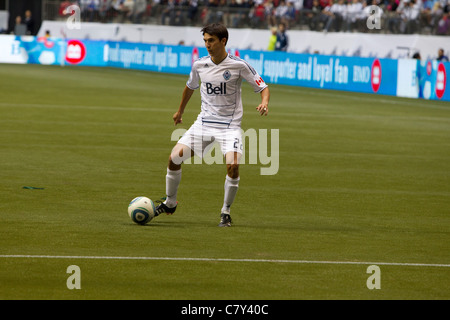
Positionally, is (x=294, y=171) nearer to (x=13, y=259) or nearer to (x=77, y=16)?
(x=13, y=259)

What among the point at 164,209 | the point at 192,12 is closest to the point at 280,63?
the point at 192,12

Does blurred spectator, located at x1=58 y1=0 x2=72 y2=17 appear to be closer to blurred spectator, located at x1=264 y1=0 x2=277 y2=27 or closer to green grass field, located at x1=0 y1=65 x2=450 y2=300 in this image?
blurred spectator, located at x1=264 y1=0 x2=277 y2=27

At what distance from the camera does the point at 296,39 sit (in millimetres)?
44719

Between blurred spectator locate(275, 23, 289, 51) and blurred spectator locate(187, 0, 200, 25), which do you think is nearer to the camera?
blurred spectator locate(275, 23, 289, 51)

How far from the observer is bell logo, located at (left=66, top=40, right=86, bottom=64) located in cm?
5622

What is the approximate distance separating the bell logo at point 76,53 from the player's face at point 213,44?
1841 inches

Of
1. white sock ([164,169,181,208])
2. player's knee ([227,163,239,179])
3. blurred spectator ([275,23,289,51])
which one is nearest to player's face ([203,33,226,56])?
player's knee ([227,163,239,179])

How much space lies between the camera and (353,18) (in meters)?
41.5

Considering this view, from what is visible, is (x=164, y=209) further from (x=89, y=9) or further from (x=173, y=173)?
(x=89, y=9)

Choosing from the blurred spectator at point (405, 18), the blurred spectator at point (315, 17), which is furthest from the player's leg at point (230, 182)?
the blurred spectator at point (315, 17)

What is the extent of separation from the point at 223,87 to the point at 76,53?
47.0 m

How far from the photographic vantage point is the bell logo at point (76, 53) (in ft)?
184

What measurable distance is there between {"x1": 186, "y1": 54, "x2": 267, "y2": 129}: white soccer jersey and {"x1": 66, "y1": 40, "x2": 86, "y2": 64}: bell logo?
46550 millimetres

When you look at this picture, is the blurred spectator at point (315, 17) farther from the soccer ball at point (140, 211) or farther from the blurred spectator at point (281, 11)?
the soccer ball at point (140, 211)
